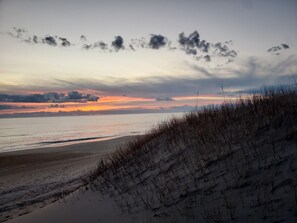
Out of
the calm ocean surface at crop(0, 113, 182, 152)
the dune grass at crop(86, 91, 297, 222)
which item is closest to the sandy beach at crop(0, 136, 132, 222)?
the dune grass at crop(86, 91, 297, 222)

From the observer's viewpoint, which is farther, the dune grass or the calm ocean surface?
the calm ocean surface

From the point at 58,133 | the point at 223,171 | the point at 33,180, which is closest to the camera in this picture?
the point at 223,171

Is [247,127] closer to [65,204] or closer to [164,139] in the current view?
[164,139]

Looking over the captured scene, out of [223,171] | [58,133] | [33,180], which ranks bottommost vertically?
[58,133]

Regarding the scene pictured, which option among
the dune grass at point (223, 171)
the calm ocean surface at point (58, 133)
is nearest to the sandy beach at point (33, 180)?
the dune grass at point (223, 171)

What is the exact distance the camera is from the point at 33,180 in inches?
567

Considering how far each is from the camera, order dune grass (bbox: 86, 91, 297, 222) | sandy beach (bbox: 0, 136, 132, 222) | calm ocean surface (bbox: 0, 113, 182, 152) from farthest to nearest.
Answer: calm ocean surface (bbox: 0, 113, 182, 152)
sandy beach (bbox: 0, 136, 132, 222)
dune grass (bbox: 86, 91, 297, 222)

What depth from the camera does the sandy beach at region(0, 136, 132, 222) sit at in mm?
9708

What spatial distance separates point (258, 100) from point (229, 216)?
4.09 meters

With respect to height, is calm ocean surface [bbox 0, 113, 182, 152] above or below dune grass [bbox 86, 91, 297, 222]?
below

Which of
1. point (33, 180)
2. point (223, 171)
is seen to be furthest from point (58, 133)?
point (223, 171)

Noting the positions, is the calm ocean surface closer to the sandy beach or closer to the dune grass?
the dune grass

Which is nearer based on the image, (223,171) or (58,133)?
(223,171)

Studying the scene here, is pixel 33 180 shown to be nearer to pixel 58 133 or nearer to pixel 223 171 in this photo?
pixel 223 171
